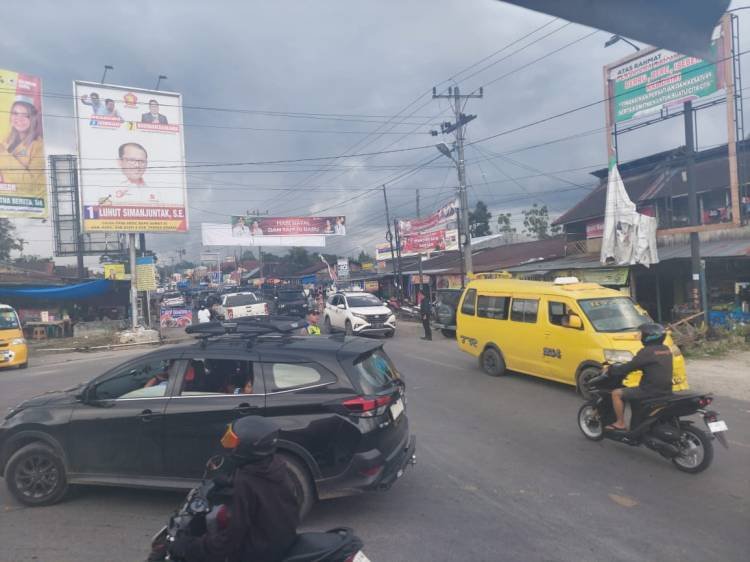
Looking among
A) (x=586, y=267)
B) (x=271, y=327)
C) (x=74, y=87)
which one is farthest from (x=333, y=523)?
(x=74, y=87)

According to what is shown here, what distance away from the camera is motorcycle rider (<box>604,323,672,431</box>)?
5.67 m

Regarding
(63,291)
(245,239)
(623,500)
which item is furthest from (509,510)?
(245,239)

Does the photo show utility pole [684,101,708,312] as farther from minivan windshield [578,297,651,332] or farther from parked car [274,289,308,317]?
parked car [274,289,308,317]

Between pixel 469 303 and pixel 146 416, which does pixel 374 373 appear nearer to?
pixel 146 416

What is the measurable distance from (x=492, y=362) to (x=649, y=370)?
18.1ft

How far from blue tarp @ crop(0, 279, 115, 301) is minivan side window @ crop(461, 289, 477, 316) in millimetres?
22032

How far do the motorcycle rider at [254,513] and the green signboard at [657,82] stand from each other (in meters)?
15.7

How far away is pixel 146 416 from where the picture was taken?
4.78 meters

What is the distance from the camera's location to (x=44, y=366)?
16.5 meters

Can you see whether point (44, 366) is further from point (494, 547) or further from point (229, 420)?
point (494, 547)

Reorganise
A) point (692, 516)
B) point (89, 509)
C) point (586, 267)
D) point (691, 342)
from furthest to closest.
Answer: point (586, 267) < point (691, 342) < point (89, 509) < point (692, 516)

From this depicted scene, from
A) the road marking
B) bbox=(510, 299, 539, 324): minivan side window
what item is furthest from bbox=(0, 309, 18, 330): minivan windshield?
the road marking

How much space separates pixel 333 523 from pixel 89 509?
7.61 feet

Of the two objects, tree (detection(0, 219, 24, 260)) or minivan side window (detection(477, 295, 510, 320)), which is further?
tree (detection(0, 219, 24, 260))
